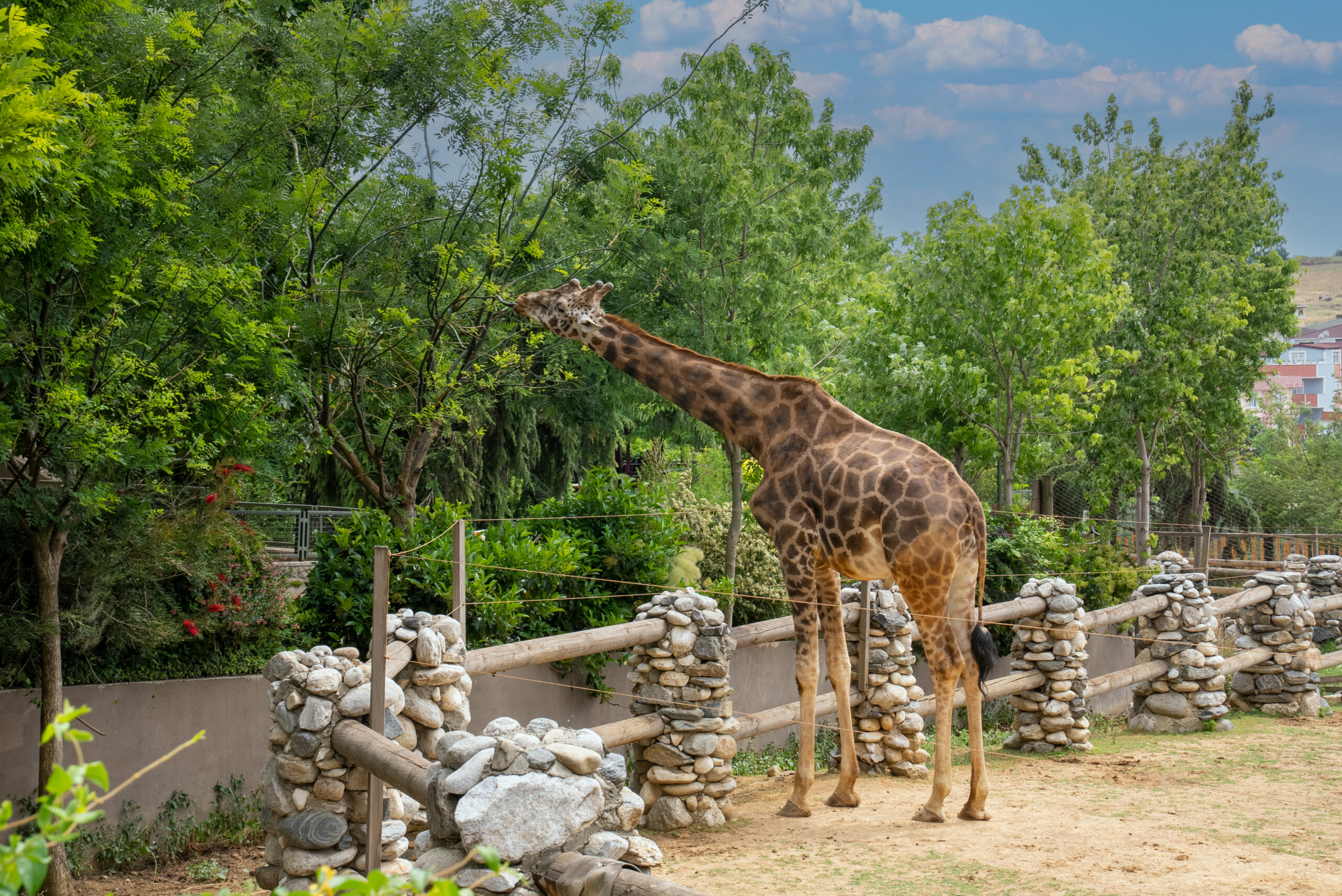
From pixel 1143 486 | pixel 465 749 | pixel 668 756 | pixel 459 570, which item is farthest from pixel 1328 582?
pixel 465 749

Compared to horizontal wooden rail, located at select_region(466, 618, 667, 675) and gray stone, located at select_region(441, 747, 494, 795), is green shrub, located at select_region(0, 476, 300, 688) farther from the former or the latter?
gray stone, located at select_region(441, 747, 494, 795)

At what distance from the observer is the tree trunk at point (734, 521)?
33.7 ft

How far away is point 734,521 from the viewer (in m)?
10.5

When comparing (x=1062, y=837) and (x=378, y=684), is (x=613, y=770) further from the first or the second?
A: (x=1062, y=837)

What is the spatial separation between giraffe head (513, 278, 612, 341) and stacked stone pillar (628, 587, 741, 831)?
206 cm

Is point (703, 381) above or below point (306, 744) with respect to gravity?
above

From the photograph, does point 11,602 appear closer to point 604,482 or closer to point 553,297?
point 553,297

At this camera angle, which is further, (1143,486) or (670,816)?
(1143,486)

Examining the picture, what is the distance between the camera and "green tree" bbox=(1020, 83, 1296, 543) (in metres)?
17.0

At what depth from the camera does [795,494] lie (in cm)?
707

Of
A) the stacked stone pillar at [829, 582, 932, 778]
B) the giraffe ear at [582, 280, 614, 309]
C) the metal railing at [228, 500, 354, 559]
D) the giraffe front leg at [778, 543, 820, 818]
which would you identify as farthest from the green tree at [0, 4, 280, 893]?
the metal railing at [228, 500, 354, 559]

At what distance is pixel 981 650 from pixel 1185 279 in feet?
41.6

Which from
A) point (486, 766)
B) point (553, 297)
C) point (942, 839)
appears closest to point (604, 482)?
point (553, 297)

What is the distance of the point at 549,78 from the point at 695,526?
198 inches
